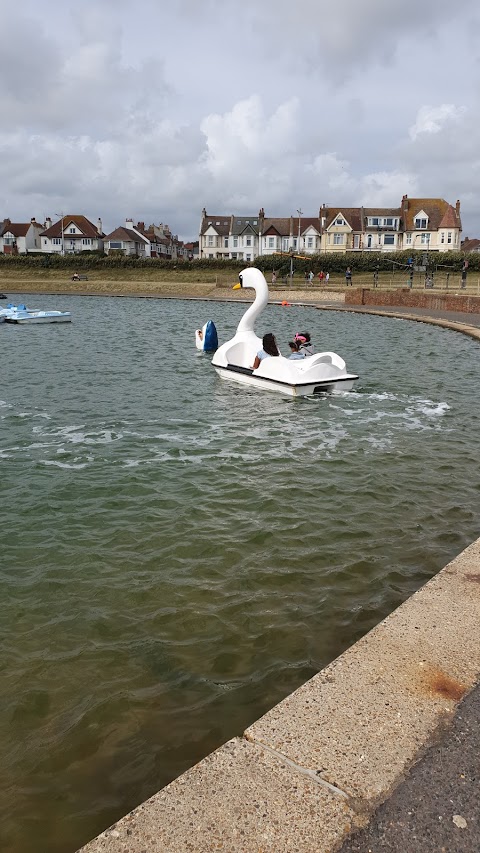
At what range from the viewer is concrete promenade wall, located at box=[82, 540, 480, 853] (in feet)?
8.82

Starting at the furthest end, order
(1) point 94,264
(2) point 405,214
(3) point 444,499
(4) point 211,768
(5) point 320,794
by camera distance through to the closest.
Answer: (2) point 405,214 < (1) point 94,264 < (3) point 444,499 < (4) point 211,768 < (5) point 320,794

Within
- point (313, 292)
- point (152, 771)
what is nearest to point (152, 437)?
point (152, 771)

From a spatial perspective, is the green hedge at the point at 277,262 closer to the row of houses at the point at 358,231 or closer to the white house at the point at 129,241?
the row of houses at the point at 358,231

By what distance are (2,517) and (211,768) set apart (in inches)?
210

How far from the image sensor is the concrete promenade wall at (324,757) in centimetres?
269

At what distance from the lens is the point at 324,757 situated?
3104 mm

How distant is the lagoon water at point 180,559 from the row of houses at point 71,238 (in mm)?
100841

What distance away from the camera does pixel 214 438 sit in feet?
36.8

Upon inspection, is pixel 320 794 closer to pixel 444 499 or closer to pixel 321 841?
pixel 321 841

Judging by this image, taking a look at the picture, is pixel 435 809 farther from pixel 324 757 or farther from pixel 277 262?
pixel 277 262

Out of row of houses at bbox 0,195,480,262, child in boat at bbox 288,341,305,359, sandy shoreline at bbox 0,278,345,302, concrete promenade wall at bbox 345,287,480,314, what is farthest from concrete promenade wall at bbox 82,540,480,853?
row of houses at bbox 0,195,480,262

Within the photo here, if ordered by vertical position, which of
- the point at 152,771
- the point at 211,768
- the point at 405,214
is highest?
the point at 405,214

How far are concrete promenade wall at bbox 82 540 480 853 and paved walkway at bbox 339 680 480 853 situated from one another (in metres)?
0.06

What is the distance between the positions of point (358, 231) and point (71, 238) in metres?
53.0
